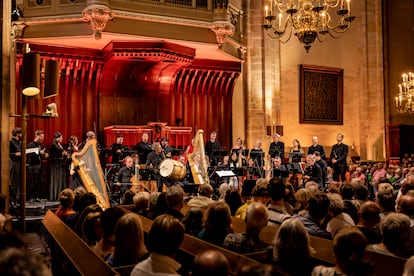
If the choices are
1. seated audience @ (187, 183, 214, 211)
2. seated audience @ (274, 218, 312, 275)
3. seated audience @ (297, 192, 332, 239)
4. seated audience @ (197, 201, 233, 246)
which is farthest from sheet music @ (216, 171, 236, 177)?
seated audience @ (274, 218, 312, 275)

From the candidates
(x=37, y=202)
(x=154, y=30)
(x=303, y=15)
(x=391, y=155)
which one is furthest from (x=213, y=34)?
(x=391, y=155)

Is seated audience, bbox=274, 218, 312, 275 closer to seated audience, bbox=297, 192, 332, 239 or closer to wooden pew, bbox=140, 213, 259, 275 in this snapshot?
wooden pew, bbox=140, 213, 259, 275

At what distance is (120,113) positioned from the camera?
13.6 meters

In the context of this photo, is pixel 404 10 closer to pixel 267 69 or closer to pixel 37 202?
pixel 267 69

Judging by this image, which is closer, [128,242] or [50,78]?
[128,242]

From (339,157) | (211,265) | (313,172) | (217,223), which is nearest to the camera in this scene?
(211,265)

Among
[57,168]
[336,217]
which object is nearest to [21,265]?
[336,217]

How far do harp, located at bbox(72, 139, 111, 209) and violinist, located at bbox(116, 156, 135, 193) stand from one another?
1.45m

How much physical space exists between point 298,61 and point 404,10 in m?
5.16

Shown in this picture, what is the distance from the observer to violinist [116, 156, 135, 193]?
1070cm

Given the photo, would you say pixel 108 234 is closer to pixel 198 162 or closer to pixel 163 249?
pixel 163 249

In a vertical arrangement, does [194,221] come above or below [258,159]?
below

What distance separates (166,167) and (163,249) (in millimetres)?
7641

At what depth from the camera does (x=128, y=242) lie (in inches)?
130
